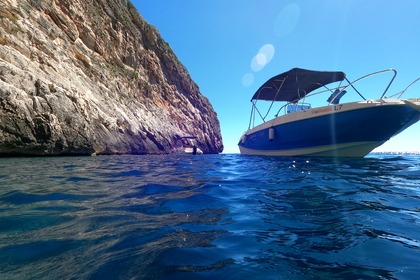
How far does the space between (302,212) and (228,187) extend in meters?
1.75

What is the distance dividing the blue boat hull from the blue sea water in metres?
6.33

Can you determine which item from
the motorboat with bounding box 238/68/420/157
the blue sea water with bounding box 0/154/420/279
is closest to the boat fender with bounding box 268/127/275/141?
the motorboat with bounding box 238/68/420/157

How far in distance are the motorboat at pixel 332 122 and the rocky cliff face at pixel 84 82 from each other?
13447 mm

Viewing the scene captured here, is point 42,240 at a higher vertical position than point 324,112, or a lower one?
lower

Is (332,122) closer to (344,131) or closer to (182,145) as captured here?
(344,131)

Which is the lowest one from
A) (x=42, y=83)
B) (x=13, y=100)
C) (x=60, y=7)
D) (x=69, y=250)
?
(x=69, y=250)

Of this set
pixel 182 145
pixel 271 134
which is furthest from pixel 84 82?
pixel 271 134

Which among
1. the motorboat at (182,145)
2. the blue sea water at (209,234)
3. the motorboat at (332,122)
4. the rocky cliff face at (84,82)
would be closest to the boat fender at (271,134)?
the motorboat at (332,122)

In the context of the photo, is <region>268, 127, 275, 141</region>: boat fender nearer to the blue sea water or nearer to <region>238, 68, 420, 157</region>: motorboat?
<region>238, 68, 420, 157</region>: motorboat

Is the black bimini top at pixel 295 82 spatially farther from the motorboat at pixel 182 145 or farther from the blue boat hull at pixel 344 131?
the motorboat at pixel 182 145

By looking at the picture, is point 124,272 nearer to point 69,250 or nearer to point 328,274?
point 69,250

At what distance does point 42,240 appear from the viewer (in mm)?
1875

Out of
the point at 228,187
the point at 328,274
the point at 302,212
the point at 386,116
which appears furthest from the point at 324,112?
the point at 328,274

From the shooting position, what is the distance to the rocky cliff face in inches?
547
